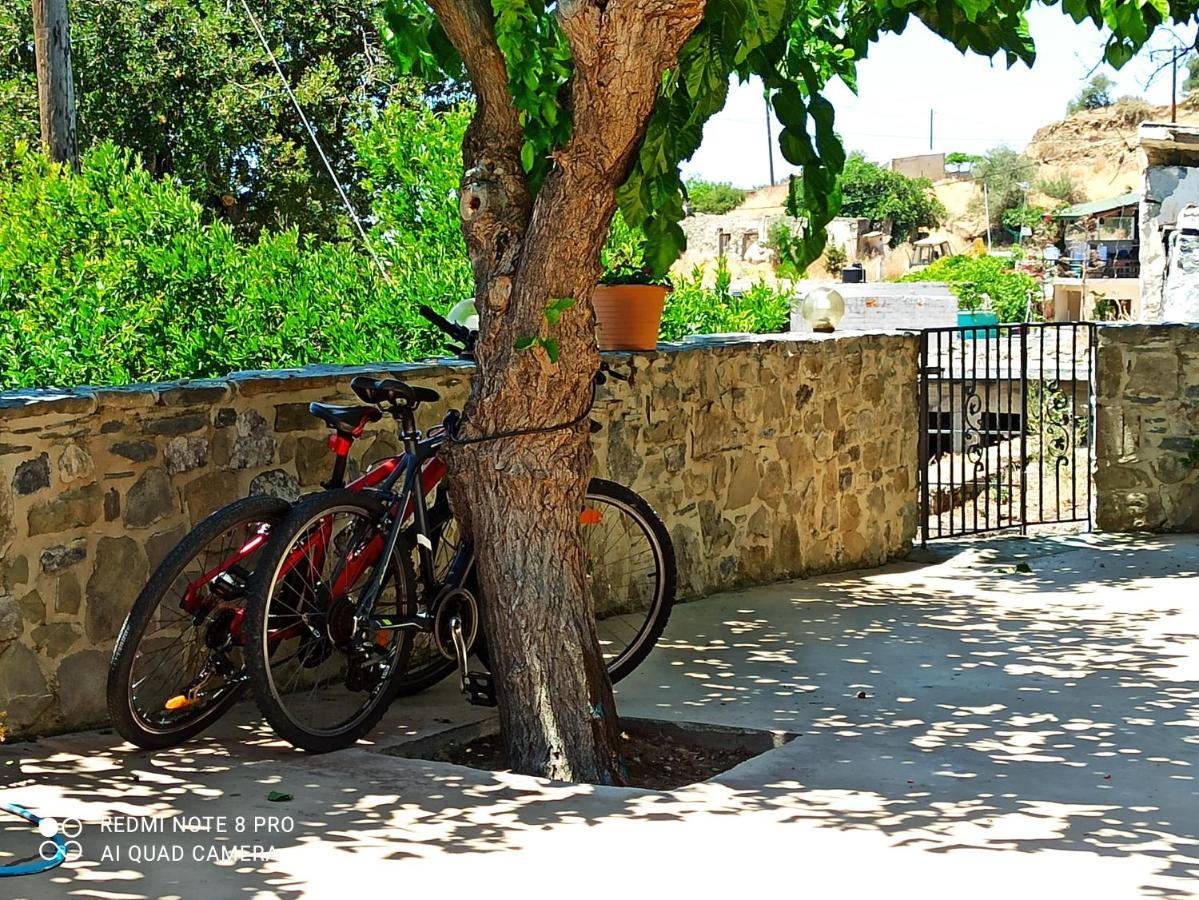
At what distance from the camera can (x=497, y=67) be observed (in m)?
4.53

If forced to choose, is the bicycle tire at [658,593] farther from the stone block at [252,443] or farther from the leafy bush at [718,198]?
the leafy bush at [718,198]

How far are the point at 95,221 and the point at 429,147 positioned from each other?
7.39ft

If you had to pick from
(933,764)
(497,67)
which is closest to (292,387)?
(497,67)

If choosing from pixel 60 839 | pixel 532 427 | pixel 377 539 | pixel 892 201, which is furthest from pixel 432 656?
pixel 892 201

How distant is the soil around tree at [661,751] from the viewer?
4688 mm

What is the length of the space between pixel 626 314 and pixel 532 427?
8.22 feet

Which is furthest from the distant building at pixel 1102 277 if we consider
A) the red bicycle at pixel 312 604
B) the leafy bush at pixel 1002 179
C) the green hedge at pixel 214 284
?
the red bicycle at pixel 312 604

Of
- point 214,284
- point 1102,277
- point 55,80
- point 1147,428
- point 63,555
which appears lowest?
point 63,555

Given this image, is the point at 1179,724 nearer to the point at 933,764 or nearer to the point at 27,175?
the point at 933,764

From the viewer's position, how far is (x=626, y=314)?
6988 mm

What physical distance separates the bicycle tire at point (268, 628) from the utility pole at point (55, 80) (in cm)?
795

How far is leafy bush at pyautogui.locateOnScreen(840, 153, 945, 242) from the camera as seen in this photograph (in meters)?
58.7

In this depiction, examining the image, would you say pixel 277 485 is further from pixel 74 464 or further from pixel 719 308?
pixel 719 308

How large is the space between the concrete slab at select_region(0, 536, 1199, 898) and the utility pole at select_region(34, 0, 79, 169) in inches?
298
